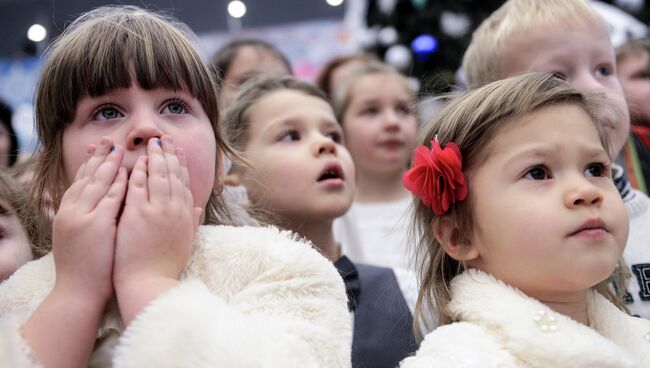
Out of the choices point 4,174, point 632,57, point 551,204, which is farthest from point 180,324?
point 632,57

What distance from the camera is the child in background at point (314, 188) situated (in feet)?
5.28

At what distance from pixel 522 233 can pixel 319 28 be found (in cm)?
473

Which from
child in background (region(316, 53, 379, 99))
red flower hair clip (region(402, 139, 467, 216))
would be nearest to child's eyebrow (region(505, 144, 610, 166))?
red flower hair clip (region(402, 139, 467, 216))

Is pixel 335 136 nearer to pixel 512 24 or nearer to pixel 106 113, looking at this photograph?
pixel 512 24

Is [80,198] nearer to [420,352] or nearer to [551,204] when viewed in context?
[420,352]

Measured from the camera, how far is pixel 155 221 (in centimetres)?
104

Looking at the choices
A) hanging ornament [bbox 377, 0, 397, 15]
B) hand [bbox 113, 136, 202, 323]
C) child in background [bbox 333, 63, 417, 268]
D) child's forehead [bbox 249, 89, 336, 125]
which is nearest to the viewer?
hand [bbox 113, 136, 202, 323]

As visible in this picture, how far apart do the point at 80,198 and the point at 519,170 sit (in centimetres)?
77

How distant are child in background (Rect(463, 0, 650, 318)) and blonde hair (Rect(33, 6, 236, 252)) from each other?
0.90 meters

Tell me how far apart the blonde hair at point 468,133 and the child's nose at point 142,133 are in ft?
1.90

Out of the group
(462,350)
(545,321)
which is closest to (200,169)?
(462,350)

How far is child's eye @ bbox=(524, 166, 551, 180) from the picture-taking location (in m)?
1.17

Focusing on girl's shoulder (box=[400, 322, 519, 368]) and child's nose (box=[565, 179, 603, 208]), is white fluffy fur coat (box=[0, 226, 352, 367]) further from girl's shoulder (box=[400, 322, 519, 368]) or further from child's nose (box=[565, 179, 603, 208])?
child's nose (box=[565, 179, 603, 208])

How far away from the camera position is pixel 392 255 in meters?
2.38
